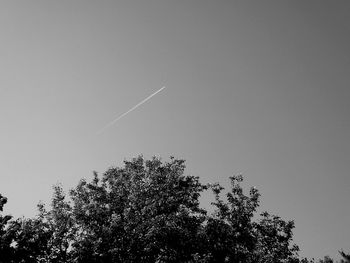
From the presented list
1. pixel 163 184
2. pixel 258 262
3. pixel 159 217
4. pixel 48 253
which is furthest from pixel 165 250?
pixel 48 253

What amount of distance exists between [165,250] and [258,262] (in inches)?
319

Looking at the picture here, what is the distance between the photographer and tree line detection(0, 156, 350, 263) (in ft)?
86.5

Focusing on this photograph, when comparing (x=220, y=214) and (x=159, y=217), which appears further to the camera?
(x=220, y=214)

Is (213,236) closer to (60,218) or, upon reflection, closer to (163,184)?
(163,184)

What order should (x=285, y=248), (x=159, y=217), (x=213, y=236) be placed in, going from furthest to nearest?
(x=285, y=248), (x=213, y=236), (x=159, y=217)

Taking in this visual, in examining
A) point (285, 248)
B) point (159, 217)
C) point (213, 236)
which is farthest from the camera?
point (285, 248)

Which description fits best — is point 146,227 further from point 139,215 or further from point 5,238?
point 5,238

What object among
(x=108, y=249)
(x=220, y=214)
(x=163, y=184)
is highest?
(x=163, y=184)

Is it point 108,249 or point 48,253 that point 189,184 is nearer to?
point 108,249

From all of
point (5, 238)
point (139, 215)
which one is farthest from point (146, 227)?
point (5, 238)

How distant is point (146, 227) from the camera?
89.0 ft

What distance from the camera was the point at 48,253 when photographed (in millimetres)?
27750

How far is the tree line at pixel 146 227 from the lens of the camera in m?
26.4

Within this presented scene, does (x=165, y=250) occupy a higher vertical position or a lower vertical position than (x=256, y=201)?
lower
